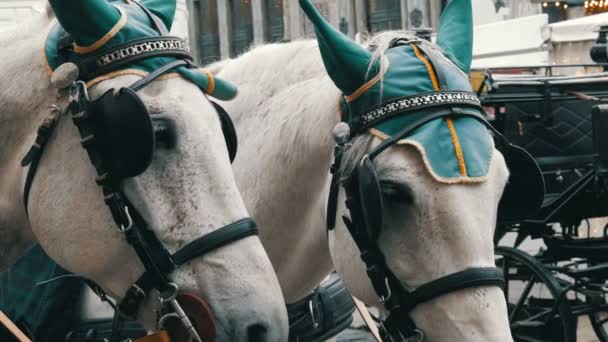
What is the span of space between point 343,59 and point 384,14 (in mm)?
23557

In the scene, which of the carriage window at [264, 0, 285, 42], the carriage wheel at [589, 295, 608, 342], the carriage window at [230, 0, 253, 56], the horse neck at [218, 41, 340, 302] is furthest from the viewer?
the carriage window at [230, 0, 253, 56]

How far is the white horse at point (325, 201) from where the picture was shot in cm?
256

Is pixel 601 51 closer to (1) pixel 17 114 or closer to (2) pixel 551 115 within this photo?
(2) pixel 551 115

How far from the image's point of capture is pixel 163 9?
253 centimetres

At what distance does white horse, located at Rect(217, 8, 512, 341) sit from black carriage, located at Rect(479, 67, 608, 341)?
8.67 feet

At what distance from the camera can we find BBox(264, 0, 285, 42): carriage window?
93.9ft

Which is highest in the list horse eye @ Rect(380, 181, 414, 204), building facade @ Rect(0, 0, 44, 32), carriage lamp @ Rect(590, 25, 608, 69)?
horse eye @ Rect(380, 181, 414, 204)

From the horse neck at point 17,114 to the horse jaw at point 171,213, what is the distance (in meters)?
0.09

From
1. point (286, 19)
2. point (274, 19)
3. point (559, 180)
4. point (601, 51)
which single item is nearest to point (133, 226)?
point (559, 180)

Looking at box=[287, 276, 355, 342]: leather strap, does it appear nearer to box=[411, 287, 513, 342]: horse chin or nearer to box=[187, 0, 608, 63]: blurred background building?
box=[411, 287, 513, 342]: horse chin

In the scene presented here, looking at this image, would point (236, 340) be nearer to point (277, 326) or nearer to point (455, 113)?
point (277, 326)

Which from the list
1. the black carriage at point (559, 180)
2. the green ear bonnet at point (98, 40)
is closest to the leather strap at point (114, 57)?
the green ear bonnet at point (98, 40)

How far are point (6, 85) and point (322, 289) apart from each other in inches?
59.4

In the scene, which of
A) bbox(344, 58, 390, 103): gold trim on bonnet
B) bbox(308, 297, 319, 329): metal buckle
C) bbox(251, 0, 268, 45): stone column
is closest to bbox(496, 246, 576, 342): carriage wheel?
bbox(308, 297, 319, 329): metal buckle
